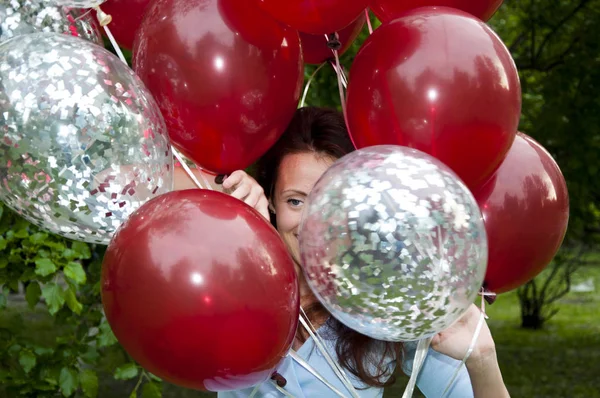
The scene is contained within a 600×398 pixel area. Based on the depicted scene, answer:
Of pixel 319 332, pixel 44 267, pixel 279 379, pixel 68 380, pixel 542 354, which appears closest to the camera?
pixel 279 379

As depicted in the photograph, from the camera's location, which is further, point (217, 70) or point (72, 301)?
point (72, 301)

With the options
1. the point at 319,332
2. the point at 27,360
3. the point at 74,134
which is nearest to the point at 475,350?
the point at 319,332

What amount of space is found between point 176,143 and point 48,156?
0.83ft

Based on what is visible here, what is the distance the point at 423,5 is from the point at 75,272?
69.2 inches

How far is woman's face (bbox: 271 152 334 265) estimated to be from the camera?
5.47 feet

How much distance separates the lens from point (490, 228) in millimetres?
1417

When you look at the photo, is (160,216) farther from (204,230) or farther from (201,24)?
(201,24)

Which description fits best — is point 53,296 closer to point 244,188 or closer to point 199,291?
point 244,188

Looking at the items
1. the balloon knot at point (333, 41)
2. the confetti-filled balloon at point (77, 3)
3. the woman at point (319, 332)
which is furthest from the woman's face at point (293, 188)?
Result: the confetti-filled balloon at point (77, 3)

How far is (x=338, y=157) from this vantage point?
176cm

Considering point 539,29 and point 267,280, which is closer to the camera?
point 267,280

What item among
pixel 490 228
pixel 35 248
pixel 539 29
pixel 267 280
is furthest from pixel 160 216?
pixel 539 29

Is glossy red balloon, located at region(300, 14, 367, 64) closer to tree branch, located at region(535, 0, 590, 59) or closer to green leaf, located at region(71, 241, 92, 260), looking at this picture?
green leaf, located at region(71, 241, 92, 260)

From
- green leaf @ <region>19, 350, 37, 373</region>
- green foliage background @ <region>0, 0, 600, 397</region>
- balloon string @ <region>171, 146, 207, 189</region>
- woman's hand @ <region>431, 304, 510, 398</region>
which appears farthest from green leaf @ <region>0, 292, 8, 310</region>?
woman's hand @ <region>431, 304, 510, 398</region>
